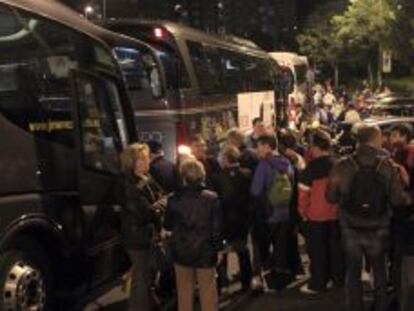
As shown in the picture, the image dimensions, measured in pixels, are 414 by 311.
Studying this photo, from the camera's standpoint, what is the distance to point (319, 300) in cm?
1018

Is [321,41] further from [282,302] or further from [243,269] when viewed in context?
[282,302]

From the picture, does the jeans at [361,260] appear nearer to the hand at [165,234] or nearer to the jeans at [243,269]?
the hand at [165,234]

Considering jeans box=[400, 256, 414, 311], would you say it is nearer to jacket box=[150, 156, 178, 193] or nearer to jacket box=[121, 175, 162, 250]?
jacket box=[121, 175, 162, 250]

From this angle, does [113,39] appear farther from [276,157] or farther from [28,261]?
[28,261]

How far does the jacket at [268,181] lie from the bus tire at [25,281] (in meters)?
2.64

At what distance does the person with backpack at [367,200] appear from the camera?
829cm

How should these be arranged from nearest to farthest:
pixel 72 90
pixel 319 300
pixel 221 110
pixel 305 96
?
pixel 72 90
pixel 319 300
pixel 221 110
pixel 305 96

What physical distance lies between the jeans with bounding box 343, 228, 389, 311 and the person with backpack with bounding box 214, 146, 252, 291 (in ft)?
5.48

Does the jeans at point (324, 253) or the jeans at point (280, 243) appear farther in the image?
the jeans at point (280, 243)

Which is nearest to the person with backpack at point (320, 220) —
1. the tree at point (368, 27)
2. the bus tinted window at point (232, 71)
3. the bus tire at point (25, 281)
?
the bus tire at point (25, 281)

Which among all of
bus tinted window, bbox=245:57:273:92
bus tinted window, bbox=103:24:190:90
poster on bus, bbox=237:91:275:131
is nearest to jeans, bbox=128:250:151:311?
bus tinted window, bbox=103:24:190:90

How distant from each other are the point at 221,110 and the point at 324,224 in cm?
969

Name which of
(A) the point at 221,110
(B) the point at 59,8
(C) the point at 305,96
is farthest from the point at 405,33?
(B) the point at 59,8

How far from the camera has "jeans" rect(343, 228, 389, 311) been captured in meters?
8.43
